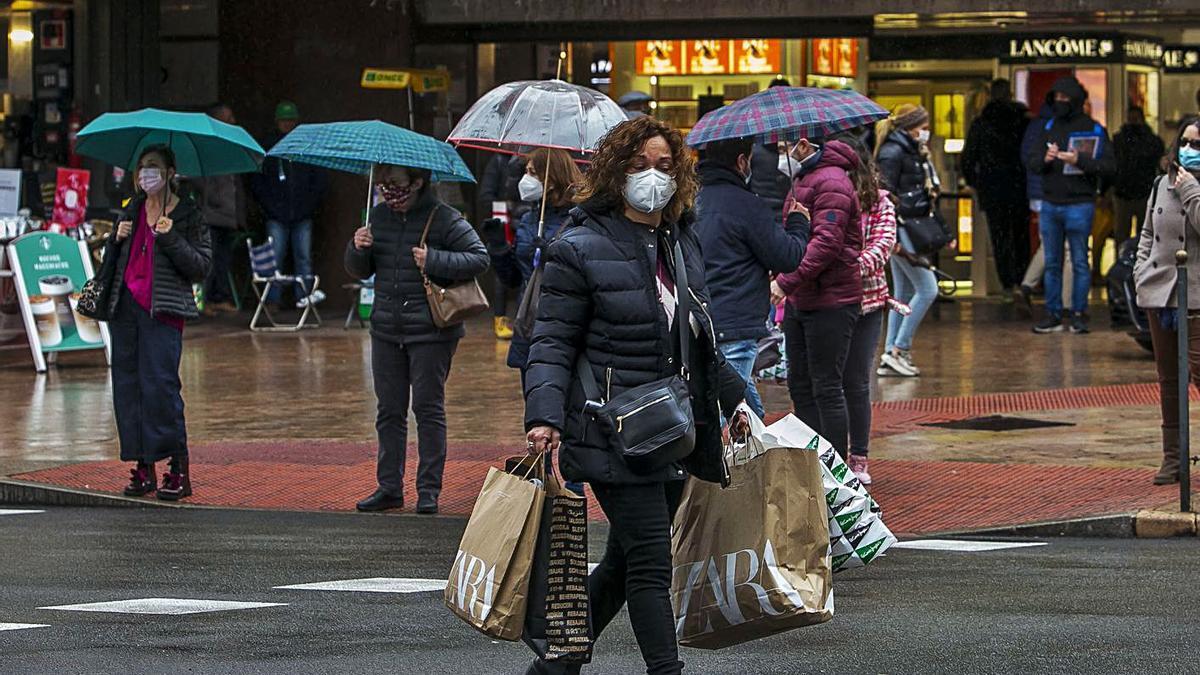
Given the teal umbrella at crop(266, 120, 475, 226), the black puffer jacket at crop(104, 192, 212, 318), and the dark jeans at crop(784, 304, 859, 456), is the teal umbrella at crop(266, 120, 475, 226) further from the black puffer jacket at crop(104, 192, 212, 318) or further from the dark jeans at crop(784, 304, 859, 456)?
the dark jeans at crop(784, 304, 859, 456)

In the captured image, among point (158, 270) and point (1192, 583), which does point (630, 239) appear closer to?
point (1192, 583)

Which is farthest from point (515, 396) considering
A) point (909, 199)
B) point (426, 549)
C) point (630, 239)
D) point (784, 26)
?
point (630, 239)

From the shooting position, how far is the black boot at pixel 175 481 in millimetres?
10969

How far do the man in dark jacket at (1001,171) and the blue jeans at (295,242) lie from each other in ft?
22.5

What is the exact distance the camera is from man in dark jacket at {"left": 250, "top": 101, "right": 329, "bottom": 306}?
20.9 meters

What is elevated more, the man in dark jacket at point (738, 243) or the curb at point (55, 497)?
the man in dark jacket at point (738, 243)

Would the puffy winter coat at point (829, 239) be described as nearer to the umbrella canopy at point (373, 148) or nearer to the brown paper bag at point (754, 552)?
the umbrella canopy at point (373, 148)

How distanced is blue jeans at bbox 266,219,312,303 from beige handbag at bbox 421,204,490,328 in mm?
10566

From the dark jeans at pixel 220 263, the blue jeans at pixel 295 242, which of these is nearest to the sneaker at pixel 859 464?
the blue jeans at pixel 295 242

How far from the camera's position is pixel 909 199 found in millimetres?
15578

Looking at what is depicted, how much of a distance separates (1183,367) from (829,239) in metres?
1.80

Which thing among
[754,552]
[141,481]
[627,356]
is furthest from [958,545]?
[141,481]

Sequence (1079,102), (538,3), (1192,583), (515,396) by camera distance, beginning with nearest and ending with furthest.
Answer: (1192,583) → (515,396) → (1079,102) → (538,3)

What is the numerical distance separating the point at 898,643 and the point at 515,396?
26.7 feet
